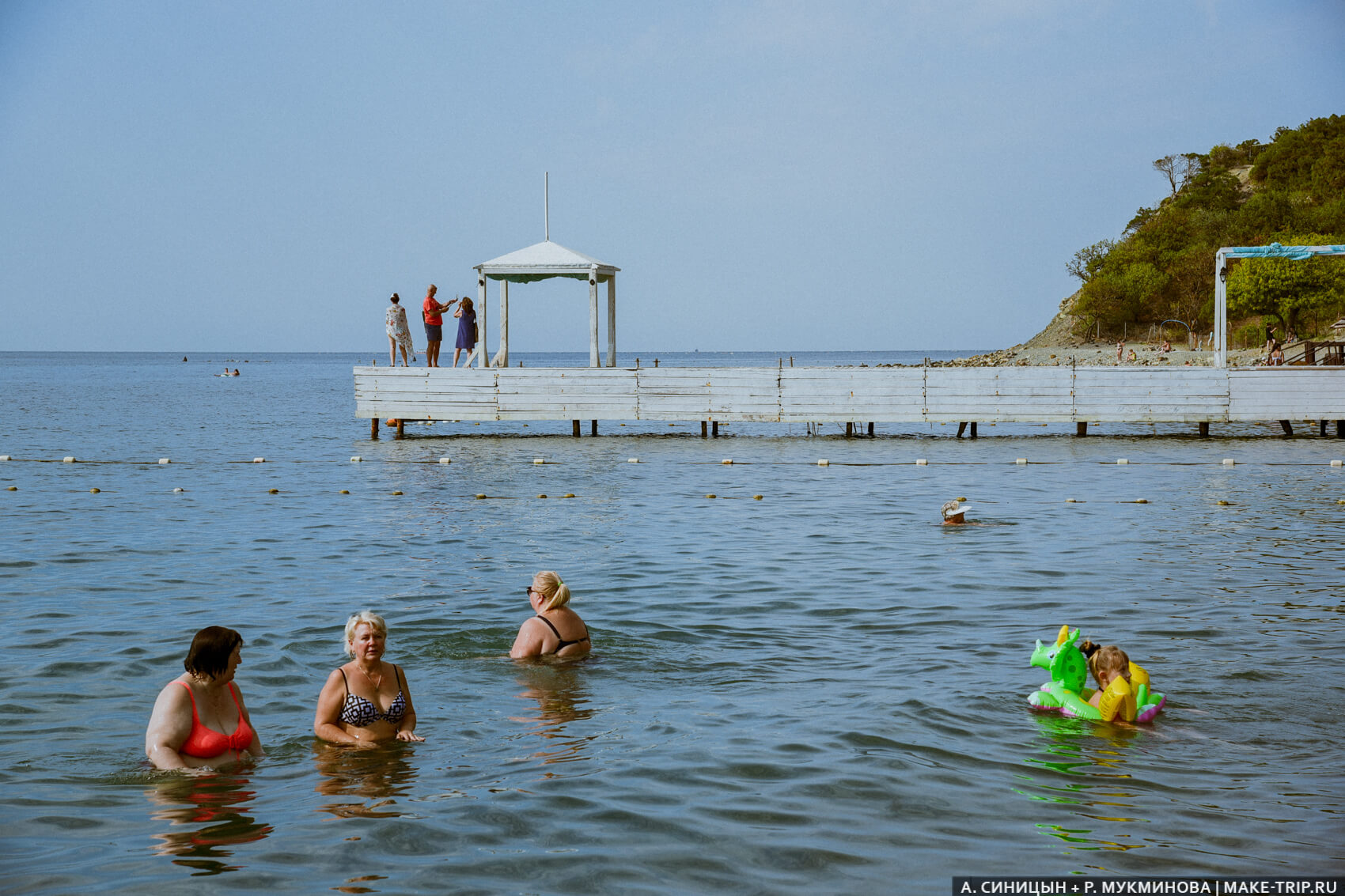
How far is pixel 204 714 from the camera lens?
22.7ft

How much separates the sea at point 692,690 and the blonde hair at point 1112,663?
0.38 metres

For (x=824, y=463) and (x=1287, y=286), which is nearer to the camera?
(x=824, y=463)

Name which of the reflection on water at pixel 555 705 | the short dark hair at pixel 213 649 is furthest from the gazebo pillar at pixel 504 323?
the short dark hair at pixel 213 649

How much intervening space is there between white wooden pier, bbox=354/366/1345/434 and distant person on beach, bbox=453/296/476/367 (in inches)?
62.6

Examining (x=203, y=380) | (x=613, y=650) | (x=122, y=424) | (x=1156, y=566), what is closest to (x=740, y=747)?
(x=613, y=650)

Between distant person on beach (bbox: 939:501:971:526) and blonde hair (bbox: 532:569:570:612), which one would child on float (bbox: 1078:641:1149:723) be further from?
distant person on beach (bbox: 939:501:971:526)

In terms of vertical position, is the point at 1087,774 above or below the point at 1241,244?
below

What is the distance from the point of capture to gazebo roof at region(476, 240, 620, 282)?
31.5 m

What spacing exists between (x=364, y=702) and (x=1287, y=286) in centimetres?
6670

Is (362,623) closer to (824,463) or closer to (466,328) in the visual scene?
(824,463)

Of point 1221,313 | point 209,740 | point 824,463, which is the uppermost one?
point 1221,313

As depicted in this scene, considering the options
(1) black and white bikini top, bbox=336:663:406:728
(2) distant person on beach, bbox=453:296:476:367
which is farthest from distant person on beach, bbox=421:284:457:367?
(1) black and white bikini top, bbox=336:663:406:728

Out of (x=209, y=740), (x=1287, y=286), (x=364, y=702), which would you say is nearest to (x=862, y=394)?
(x=364, y=702)

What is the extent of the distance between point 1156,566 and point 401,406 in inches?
871
